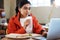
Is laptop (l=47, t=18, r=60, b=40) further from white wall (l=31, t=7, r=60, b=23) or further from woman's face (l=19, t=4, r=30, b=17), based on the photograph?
white wall (l=31, t=7, r=60, b=23)

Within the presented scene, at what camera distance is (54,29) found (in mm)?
1114

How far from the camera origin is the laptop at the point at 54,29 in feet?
3.52

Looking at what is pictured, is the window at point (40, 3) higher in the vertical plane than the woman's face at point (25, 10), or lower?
higher

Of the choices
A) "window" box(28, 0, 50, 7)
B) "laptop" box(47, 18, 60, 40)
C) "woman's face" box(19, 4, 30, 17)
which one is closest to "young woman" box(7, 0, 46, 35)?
"woman's face" box(19, 4, 30, 17)

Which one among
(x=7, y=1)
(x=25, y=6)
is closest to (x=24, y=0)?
(x=25, y=6)

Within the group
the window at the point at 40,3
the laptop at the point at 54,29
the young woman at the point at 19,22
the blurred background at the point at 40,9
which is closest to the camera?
the laptop at the point at 54,29

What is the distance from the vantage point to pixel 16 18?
1571 mm

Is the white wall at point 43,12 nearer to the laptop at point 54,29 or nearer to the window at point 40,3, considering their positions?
the window at point 40,3

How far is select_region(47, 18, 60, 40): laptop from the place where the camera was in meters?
1.07

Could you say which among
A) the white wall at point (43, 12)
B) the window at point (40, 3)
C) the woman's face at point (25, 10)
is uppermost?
the window at point (40, 3)

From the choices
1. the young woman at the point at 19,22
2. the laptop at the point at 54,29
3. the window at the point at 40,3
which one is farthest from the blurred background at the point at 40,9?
the laptop at the point at 54,29

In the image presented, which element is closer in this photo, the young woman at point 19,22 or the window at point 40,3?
the young woman at point 19,22

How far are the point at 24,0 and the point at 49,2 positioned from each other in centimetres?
162

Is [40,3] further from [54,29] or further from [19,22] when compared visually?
[54,29]
